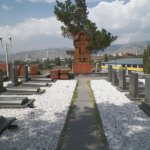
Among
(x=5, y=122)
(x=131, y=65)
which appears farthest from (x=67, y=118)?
(x=131, y=65)

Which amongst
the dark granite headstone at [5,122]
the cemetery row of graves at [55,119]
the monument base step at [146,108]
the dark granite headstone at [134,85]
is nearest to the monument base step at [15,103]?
A: the cemetery row of graves at [55,119]

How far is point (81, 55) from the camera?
30062mm

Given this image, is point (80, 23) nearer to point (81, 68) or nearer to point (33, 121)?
point (81, 68)

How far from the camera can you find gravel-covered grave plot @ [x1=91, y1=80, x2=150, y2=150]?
7.29 meters

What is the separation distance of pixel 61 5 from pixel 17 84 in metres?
14.8

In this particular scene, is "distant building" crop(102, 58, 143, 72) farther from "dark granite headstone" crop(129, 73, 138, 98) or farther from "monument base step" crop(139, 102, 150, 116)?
"monument base step" crop(139, 102, 150, 116)

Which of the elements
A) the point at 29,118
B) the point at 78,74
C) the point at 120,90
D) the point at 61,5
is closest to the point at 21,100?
the point at 29,118

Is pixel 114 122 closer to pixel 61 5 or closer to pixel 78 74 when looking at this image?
pixel 78 74

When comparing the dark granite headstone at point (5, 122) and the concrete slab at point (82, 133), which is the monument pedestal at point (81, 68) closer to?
the concrete slab at point (82, 133)

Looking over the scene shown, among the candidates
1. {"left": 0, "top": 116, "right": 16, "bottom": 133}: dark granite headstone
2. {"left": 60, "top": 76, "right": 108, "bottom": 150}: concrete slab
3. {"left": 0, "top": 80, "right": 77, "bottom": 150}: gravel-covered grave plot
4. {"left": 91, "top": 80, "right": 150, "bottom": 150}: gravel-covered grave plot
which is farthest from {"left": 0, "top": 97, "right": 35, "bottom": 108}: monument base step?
{"left": 91, "top": 80, "right": 150, "bottom": 150}: gravel-covered grave plot

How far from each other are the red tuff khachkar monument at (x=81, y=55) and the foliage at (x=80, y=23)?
772 millimetres

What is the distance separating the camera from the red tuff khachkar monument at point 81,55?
29859mm

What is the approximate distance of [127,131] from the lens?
843cm

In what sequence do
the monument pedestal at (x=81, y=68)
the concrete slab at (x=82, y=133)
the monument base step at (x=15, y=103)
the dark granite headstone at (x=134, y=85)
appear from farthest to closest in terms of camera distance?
the monument pedestal at (x=81, y=68) → the dark granite headstone at (x=134, y=85) → the monument base step at (x=15, y=103) → the concrete slab at (x=82, y=133)
